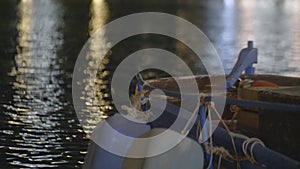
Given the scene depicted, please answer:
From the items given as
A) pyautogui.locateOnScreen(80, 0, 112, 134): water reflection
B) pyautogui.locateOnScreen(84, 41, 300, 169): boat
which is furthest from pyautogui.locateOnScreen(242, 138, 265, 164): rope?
pyautogui.locateOnScreen(80, 0, 112, 134): water reflection

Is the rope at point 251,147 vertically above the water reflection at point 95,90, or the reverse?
the water reflection at point 95,90

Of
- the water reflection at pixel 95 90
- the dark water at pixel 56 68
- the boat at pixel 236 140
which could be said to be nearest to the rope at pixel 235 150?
the boat at pixel 236 140

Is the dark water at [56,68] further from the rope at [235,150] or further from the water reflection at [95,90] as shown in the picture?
the rope at [235,150]

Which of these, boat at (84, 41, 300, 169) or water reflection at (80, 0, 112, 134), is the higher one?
water reflection at (80, 0, 112, 134)

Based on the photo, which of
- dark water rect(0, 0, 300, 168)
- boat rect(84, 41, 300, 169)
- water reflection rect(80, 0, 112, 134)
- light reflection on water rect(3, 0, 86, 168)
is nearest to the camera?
boat rect(84, 41, 300, 169)

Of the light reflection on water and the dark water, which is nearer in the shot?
the light reflection on water

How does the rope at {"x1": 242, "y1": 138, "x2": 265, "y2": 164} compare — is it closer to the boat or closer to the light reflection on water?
the boat

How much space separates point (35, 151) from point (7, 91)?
258 centimetres

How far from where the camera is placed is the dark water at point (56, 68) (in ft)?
17.0

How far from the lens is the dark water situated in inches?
205

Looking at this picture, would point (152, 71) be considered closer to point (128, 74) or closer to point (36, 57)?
point (128, 74)

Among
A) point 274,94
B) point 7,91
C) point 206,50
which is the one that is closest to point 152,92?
point 274,94

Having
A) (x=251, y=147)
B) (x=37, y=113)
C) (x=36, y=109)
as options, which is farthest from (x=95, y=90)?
(x=251, y=147)

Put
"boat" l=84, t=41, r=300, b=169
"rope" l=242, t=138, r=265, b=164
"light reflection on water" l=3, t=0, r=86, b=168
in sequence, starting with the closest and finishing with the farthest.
→ "boat" l=84, t=41, r=300, b=169
"rope" l=242, t=138, r=265, b=164
"light reflection on water" l=3, t=0, r=86, b=168
